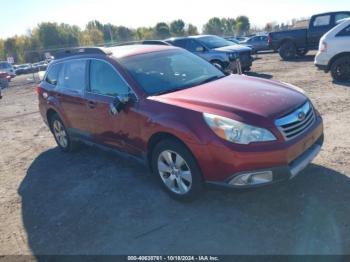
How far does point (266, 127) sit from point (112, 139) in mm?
2346

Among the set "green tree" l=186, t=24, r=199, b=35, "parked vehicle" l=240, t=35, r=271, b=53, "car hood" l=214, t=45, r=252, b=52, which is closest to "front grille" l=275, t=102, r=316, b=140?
"car hood" l=214, t=45, r=252, b=52

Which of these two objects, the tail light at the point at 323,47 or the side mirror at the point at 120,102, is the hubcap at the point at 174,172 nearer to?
the side mirror at the point at 120,102

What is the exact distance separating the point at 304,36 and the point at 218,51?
6.10 meters

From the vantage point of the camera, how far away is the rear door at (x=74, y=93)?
5641 millimetres

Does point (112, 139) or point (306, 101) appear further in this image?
point (112, 139)

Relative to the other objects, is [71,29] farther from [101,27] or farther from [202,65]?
[202,65]

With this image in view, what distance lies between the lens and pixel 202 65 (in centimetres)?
555

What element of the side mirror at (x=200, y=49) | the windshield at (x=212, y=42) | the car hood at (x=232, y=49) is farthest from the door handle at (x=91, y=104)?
the windshield at (x=212, y=42)

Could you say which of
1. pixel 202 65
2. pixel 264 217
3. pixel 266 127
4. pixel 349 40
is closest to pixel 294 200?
pixel 264 217

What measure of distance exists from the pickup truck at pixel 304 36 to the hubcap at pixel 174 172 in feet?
48.1

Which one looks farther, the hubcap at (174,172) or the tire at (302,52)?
the tire at (302,52)

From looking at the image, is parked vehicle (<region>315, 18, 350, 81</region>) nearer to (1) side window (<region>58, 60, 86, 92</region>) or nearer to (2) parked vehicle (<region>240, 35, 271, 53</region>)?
(1) side window (<region>58, 60, 86, 92</region>)

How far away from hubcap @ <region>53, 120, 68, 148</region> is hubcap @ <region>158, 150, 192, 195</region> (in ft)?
9.59

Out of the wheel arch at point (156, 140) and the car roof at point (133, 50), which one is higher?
the car roof at point (133, 50)
